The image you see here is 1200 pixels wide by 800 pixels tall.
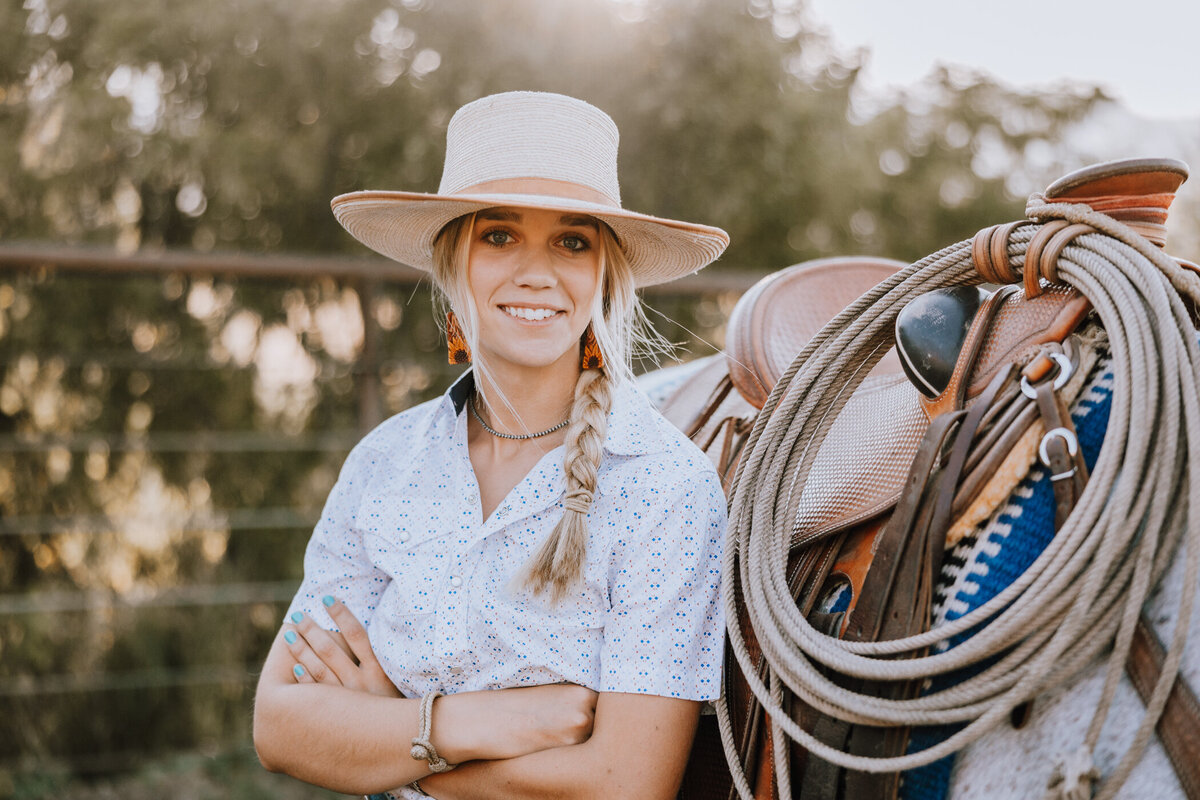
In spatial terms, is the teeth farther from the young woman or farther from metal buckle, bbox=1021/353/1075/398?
metal buckle, bbox=1021/353/1075/398

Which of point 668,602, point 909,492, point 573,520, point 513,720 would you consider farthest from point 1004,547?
point 513,720

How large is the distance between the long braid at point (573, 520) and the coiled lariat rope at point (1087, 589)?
25cm

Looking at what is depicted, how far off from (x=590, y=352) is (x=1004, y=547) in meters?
0.73

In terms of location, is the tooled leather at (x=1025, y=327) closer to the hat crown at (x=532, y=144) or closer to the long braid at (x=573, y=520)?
the long braid at (x=573, y=520)

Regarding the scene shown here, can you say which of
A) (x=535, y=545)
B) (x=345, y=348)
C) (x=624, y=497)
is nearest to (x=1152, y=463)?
(x=624, y=497)

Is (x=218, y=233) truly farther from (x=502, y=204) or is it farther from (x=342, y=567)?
(x=502, y=204)

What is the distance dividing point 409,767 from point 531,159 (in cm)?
89

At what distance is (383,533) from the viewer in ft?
4.69

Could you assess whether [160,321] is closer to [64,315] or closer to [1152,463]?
[64,315]

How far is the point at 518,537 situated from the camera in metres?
1.34

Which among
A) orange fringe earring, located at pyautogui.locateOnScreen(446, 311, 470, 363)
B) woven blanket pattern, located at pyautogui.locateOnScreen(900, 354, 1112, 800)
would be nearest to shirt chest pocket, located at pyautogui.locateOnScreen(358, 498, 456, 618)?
orange fringe earring, located at pyautogui.locateOnScreen(446, 311, 470, 363)

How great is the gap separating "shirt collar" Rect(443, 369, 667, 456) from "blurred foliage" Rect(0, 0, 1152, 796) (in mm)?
1951

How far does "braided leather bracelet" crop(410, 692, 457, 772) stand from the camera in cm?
125

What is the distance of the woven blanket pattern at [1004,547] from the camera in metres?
0.94
